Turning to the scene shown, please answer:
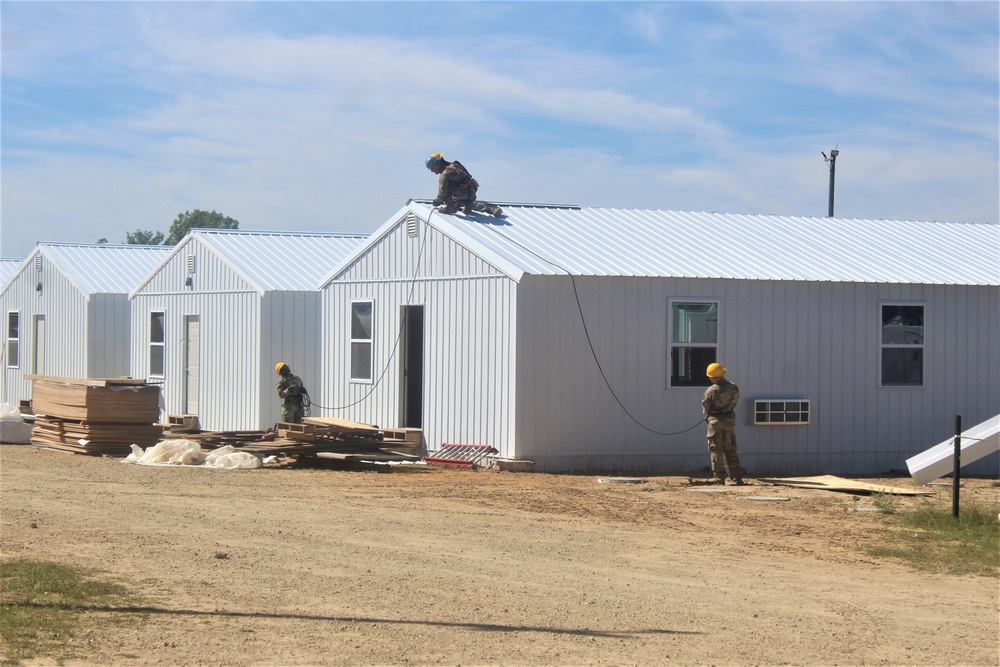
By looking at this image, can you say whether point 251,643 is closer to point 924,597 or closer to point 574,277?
point 924,597

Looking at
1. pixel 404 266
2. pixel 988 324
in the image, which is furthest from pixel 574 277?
pixel 988 324

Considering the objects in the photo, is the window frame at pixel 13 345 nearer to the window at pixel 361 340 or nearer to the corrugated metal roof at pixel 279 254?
the corrugated metal roof at pixel 279 254

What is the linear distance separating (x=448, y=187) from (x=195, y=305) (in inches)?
319

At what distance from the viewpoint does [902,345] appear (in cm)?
1973

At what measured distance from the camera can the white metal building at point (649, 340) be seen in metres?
17.6

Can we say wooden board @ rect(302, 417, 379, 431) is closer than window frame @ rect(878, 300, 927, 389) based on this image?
Yes

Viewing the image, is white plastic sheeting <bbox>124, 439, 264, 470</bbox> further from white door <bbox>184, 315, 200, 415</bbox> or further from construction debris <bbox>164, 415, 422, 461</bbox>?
white door <bbox>184, 315, 200, 415</bbox>

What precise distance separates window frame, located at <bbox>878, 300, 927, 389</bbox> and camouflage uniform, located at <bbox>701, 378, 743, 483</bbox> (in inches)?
174

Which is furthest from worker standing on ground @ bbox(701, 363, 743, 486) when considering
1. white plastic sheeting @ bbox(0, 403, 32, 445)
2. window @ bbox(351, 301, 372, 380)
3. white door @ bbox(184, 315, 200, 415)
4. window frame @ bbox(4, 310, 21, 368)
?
window frame @ bbox(4, 310, 21, 368)

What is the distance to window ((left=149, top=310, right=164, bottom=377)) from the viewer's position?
1066 inches

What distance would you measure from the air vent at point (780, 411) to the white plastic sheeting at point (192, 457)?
7356mm

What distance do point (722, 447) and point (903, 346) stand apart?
201 inches

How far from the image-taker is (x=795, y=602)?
347 inches

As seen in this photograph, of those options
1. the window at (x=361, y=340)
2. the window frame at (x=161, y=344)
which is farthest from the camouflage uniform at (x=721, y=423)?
the window frame at (x=161, y=344)
